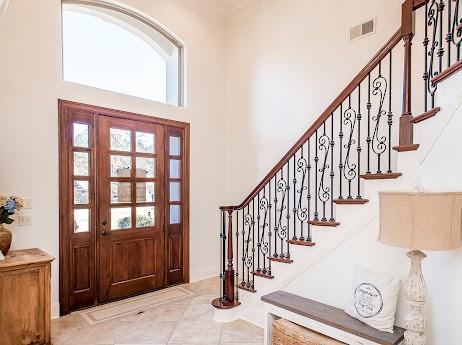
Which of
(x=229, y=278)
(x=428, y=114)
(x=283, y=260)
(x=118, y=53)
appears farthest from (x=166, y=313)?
(x=118, y=53)

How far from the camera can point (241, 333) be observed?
2.93m

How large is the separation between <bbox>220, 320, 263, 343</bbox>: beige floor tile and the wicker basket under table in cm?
44

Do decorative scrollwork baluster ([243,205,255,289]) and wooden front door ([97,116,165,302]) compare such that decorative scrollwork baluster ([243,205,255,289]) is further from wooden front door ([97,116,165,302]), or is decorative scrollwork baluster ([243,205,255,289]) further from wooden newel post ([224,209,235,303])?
wooden front door ([97,116,165,302])

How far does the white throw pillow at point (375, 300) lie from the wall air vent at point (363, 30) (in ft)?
8.87

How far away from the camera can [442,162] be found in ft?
5.95

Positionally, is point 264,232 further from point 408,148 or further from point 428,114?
point 428,114

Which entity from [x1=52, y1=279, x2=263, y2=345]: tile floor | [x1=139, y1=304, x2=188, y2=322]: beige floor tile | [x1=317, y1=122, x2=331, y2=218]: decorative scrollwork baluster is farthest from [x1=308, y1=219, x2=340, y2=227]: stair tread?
[x1=139, y1=304, x2=188, y2=322]: beige floor tile

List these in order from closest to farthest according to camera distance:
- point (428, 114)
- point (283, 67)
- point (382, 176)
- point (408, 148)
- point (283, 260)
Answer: point (428, 114)
point (408, 148)
point (382, 176)
point (283, 260)
point (283, 67)

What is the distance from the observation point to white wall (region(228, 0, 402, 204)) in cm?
355

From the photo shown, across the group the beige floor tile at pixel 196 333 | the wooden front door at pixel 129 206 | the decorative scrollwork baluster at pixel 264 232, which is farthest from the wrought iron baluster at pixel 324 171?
the wooden front door at pixel 129 206

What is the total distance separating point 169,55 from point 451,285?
4.37 meters

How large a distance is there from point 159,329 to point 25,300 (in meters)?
1.25

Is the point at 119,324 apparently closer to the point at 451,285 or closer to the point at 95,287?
the point at 95,287

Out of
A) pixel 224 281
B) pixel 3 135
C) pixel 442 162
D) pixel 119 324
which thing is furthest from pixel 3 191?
pixel 442 162
